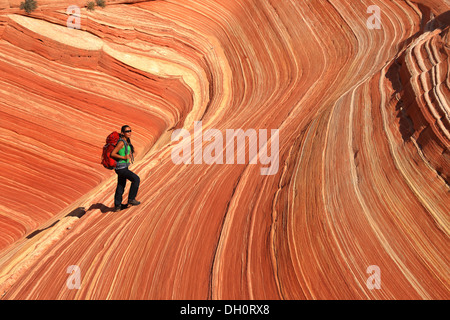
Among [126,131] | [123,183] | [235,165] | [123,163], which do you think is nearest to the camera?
[126,131]

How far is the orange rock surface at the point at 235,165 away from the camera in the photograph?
3.88m

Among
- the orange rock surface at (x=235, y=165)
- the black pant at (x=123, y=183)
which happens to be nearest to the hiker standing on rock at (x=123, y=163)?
the black pant at (x=123, y=183)

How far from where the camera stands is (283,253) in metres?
4.07

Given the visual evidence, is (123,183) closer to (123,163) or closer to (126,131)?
(123,163)

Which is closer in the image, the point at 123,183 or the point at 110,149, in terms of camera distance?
the point at 110,149

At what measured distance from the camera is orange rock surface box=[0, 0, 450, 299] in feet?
12.7

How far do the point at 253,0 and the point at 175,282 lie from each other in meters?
→ 11.7

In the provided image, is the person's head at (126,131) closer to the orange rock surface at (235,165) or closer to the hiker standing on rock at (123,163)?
the hiker standing on rock at (123,163)

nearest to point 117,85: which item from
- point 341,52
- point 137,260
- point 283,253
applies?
point 341,52

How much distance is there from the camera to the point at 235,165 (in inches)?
254

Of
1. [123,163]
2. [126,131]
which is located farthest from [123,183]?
[126,131]

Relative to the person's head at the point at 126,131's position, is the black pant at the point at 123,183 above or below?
below

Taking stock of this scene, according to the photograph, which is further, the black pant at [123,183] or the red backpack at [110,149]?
the black pant at [123,183]

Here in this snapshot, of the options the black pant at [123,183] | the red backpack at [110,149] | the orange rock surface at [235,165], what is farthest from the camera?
the black pant at [123,183]
